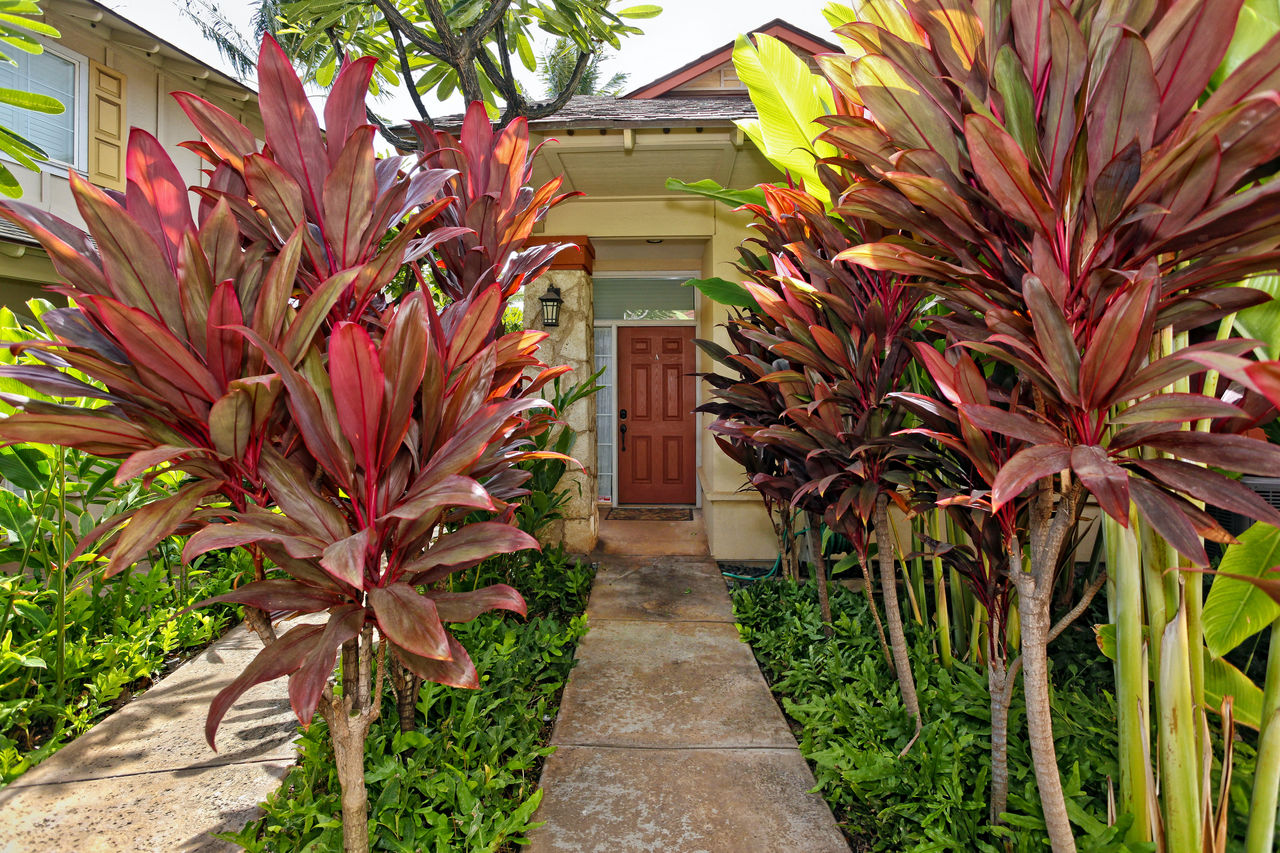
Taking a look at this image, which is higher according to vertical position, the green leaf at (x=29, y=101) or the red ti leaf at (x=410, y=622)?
the green leaf at (x=29, y=101)

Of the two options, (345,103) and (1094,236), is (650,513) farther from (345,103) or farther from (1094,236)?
(1094,236)

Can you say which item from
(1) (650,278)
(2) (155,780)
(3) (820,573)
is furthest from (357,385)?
(1) (650,278)

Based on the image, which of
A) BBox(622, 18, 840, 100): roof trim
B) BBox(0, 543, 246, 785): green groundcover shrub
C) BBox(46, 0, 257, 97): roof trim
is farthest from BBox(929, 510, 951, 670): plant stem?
BBox(46, 0, 257, 97): roof trim

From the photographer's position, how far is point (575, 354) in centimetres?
493

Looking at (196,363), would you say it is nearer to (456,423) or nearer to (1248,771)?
(456,423)

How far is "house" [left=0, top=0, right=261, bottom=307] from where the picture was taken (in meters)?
6.49

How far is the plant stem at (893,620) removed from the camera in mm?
1986

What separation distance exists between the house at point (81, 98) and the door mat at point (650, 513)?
523 centimetres

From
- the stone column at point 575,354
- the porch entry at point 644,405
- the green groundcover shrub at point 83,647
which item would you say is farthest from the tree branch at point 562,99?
the green groundcover shrub at point 83,647

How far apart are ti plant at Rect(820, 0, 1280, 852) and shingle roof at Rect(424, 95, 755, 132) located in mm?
2513

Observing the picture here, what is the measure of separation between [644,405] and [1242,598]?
18.6ft

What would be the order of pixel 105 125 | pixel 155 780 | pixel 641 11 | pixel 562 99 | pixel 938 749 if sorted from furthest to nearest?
pixel 105 125 < pixel 562 99 < pixel 641 11 < pixel 155 780 < pixel 938 749

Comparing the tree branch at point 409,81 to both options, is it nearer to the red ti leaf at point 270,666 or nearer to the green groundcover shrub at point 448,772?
the green groundcover shrub at point 448,772

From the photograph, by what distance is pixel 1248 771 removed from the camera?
1.43m
